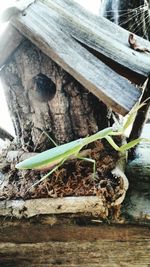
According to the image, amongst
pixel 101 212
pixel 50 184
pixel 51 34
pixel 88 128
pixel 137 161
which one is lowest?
pixel 101 212

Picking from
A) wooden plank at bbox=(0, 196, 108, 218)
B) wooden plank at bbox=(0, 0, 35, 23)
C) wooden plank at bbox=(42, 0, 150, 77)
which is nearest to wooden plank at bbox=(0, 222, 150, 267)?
wooden plank at bbox=(0, 196, 108, 218)

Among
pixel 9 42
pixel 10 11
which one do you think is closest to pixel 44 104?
pixel 9 42

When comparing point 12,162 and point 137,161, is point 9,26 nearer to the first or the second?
point 12,162

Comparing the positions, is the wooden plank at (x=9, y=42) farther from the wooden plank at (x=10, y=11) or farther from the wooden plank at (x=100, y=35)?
the wooden plank at (x=100, y=35)

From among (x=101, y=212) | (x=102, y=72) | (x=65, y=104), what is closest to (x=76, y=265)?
(x=101, y=212)

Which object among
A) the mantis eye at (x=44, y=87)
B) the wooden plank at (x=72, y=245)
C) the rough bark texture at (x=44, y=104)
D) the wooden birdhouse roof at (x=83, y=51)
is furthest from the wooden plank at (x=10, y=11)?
the wooden plank at (x=72, y=245)

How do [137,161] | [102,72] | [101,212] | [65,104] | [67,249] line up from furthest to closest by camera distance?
[137,161] → [67,249] → [65,104] → [101,212] → [102,72]

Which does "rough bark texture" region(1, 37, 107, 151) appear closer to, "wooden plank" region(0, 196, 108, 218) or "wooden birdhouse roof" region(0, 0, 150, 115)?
"wooden birdhouse roof" region(0, 0, 150, 115)

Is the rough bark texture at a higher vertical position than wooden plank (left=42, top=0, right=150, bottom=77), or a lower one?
lower
